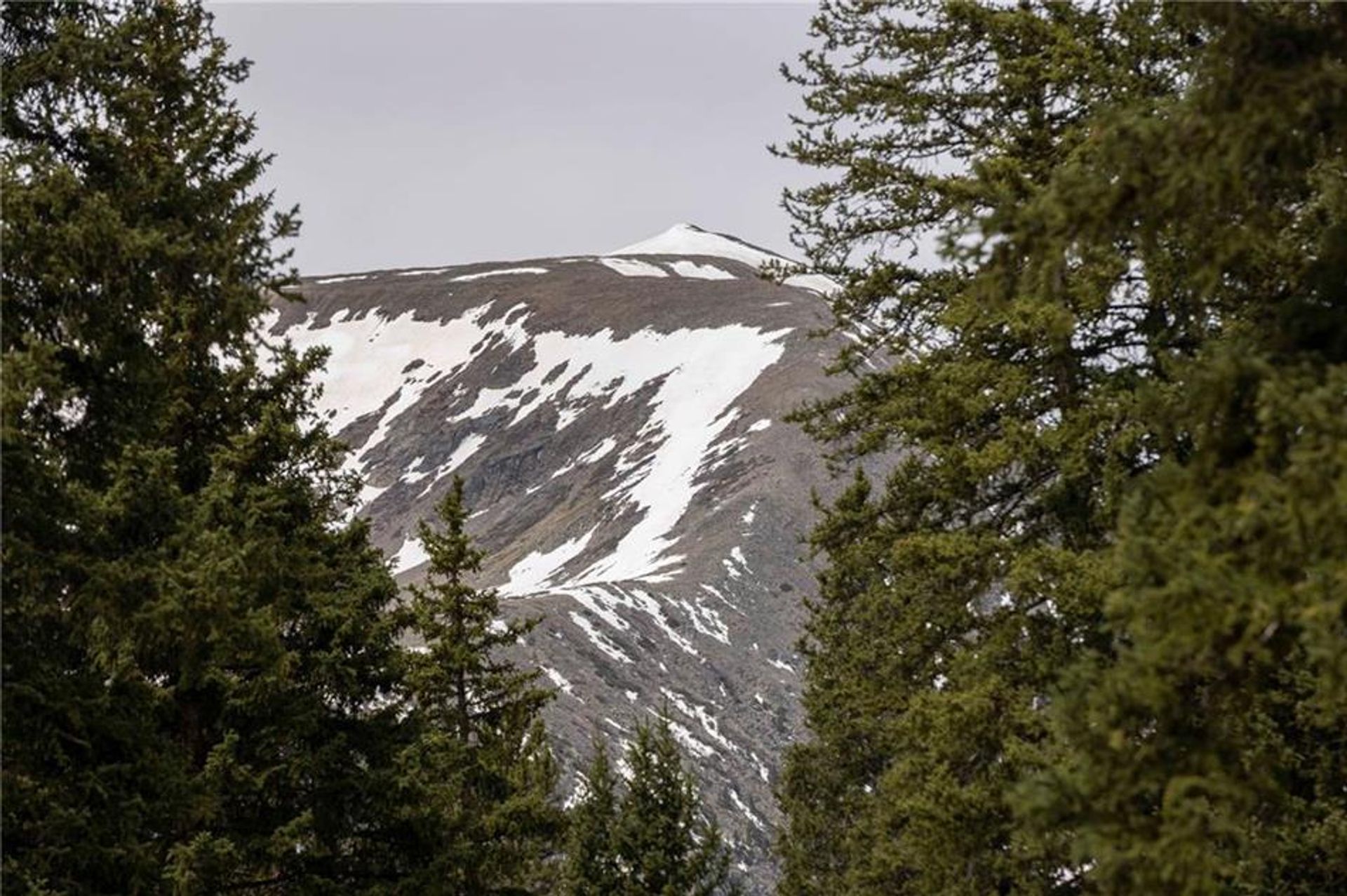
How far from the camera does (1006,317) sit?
10.1m

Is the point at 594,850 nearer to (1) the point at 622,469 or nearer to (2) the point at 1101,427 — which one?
(2) the point at 1101,427

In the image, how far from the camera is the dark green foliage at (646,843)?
22.5m

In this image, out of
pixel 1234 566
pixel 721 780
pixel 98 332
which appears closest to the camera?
pixel 1234 566

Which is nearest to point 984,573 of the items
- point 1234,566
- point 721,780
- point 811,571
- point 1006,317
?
point 1006,317

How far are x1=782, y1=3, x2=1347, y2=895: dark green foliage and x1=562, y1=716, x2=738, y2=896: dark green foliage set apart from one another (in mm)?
7396

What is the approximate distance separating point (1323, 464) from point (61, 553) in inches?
272

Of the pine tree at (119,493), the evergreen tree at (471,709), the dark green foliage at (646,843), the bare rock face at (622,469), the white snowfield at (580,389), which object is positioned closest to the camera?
the pine tree at (119,493)

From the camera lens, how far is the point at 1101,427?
9.68 m

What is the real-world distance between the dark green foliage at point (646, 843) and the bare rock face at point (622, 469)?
47.2 feet

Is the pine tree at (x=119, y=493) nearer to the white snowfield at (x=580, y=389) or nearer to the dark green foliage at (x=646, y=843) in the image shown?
the dark green foliage at (x=646, y=843)

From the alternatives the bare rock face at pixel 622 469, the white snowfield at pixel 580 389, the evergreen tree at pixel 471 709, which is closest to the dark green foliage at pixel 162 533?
the evergreen tree at pixel 471 709

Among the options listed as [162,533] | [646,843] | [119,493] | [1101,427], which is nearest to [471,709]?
[646,843]

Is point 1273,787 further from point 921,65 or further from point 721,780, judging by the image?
point 721,780

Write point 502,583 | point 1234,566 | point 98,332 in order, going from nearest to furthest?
point 1234,566 < point 98,332 < point 502,583
